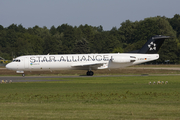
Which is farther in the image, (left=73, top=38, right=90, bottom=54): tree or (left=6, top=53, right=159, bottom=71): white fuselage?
(left=73, top=38, right=90, bottom=54): tree

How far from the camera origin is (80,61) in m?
44.1

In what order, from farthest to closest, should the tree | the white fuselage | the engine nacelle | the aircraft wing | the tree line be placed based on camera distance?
1. the tree
2. the tree line
3. the engine nacelle
4. the white fuselage
5. the aircraft wing

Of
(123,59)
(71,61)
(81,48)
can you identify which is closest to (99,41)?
(81,48)

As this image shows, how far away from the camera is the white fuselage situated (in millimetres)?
43469

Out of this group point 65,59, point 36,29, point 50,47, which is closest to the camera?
point 65,59

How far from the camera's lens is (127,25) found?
Result: 142 m

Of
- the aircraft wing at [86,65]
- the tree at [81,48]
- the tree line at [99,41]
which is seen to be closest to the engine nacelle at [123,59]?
the aircraft wing at [86,65]

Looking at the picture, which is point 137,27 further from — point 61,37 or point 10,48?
point 10,48

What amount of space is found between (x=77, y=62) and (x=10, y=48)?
81.0 m

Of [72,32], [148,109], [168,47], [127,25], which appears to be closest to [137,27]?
[127,25]

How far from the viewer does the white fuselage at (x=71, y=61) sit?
43.5 meters

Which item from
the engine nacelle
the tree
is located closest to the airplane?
the engine nacelle

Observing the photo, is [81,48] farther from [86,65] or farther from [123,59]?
[86,65]

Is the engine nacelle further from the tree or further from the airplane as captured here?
the tree
